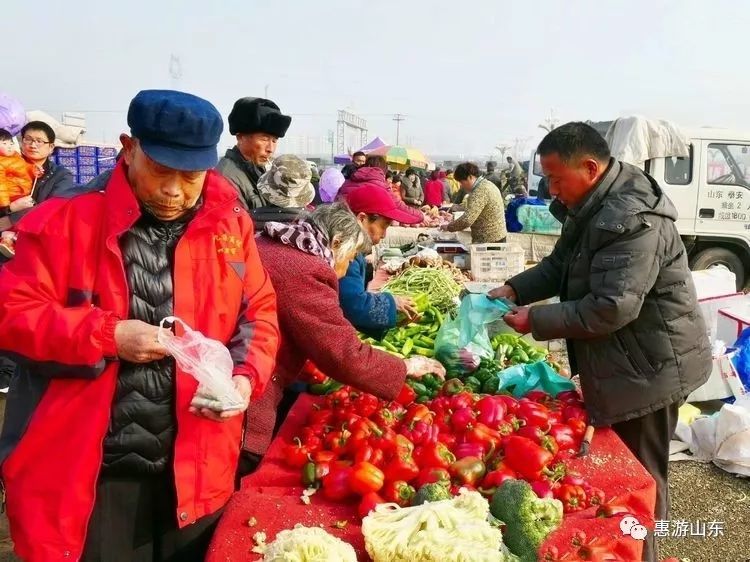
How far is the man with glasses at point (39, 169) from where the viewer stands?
5.32 metres

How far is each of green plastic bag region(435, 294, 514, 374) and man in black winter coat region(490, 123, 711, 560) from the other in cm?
47

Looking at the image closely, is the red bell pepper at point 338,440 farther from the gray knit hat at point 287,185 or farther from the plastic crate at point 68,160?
the plastic crate at point 68,160

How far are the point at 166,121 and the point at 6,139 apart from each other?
4631mm

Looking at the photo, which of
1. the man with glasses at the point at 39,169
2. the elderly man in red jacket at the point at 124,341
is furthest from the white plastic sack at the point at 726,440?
the man with glasses at the point at 39,169

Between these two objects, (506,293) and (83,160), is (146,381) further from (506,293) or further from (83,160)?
(83,160)

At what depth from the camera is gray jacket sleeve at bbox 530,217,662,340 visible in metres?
2.71

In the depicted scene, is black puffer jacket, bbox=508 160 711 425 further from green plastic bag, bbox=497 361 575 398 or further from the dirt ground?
the dirt ground

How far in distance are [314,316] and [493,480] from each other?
91 centimetres

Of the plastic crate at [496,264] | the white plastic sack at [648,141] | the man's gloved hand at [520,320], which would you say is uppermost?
the white plastic sack at [648,141]

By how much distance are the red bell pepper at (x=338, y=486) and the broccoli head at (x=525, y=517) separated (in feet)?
1.73

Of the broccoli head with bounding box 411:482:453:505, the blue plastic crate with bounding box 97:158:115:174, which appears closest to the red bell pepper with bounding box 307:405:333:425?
the broccoli head with bounding box 411:482:453:505

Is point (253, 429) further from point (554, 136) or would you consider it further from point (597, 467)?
point (554, 136)

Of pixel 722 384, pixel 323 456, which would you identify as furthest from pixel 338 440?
pixel 722 384

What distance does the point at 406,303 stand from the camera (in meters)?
3.72
